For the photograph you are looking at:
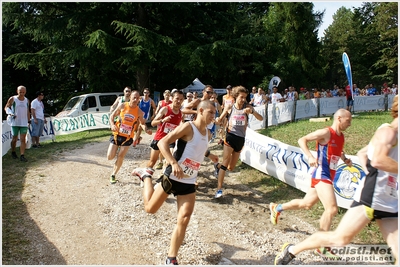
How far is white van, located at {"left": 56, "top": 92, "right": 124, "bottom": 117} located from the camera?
1756 cm

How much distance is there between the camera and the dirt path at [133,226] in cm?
480

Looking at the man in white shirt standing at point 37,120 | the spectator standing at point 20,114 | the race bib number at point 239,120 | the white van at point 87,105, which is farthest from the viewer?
the white van at point 87,105

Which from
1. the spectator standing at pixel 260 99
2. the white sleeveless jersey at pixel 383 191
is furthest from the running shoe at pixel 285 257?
the spectator standing at pixel 260 99

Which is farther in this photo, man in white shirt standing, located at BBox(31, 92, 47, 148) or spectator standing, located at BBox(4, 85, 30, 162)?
man in white shirt standing, located at BBox(31, 92, 47, 148)

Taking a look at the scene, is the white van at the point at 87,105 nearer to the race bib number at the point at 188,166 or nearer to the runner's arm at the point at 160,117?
the runner's arm at the point at 160,117

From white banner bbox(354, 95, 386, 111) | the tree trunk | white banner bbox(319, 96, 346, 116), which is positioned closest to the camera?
white banner bbox(319, 96, 346, 116)

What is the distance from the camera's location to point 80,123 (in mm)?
16359

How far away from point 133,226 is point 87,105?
13725 mm

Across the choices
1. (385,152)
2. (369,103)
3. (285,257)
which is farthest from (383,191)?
(369,103)

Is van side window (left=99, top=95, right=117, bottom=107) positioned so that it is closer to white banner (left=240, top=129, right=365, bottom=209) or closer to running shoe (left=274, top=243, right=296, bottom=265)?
white banner (left=240, top=129, right=365, bottom=209)

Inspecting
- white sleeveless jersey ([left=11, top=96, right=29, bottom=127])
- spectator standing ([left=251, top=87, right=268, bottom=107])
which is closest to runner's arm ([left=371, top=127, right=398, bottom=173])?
white sleeveless jersey ([left=11, top=96, right=29, bottom=127])

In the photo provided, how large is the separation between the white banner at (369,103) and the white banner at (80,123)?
15368 millimetres

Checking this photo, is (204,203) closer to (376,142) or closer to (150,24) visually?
(376,142)

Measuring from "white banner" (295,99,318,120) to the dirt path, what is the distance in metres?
9.73
